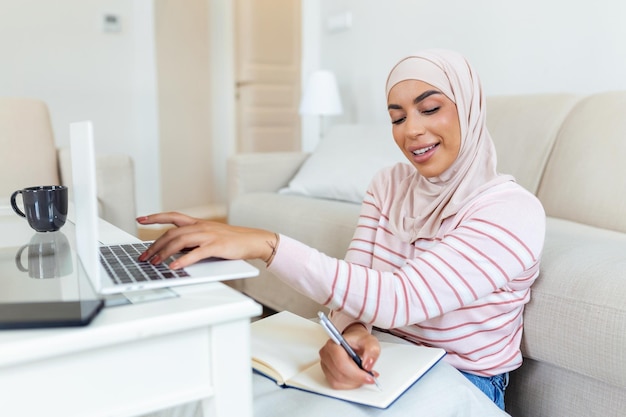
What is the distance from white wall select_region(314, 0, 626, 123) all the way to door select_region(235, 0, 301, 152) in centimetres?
106

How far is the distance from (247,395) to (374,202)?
596mm

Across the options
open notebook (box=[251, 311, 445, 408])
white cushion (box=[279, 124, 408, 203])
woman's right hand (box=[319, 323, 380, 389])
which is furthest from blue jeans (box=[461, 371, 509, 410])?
white cushion (box=[279, 124, 408, 203])

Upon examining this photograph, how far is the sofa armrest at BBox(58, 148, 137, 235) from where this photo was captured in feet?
7.06

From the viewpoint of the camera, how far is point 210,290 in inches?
23.0

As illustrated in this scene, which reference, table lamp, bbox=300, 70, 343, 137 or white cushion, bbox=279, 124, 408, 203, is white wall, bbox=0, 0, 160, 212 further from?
white cushion, bbox=279, 124, 408, 203

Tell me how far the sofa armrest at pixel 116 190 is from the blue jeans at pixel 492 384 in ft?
5.26

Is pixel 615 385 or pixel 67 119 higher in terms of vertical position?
pixel 67 119

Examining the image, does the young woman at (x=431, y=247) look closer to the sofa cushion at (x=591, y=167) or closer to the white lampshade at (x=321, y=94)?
the sofa cushion at (x=591, y=167)

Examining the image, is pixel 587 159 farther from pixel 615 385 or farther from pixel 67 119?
pixel 67 119

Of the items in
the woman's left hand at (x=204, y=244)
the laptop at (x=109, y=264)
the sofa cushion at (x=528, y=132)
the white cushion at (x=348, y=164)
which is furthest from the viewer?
the white cushion at (x=348, y=164)

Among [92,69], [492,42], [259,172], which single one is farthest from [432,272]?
[92,69]

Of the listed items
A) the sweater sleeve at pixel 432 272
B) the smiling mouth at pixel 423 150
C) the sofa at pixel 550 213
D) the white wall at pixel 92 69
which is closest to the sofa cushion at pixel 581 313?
the sofa at pixel 550 213

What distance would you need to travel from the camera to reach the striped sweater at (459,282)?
79 cm

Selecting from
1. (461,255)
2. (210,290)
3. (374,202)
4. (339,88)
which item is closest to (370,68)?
A: (339,88)
